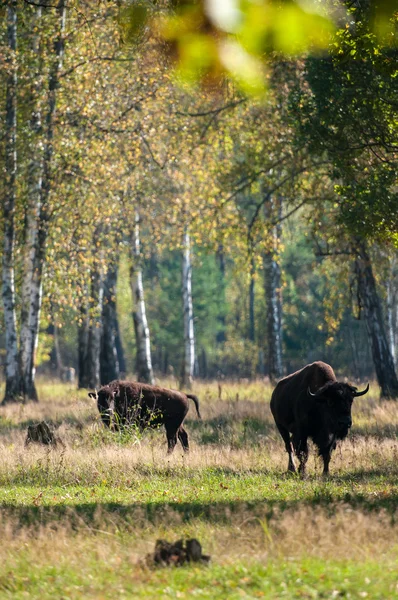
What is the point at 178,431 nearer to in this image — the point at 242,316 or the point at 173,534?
the point at 173,534

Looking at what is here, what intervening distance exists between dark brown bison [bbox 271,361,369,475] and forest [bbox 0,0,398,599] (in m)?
0.54

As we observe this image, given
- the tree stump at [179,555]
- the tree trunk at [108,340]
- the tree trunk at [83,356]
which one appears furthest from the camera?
the tree trunk at [108,340]

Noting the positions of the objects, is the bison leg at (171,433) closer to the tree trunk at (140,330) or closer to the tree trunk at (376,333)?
the tree trunk at (376,333)

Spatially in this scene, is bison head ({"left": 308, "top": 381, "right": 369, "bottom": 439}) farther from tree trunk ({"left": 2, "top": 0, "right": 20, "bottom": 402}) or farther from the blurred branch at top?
tree trunk ({"left": 2, "top": 0, "right": 20, "bottom": 402})

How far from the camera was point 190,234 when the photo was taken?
2527 centimetres

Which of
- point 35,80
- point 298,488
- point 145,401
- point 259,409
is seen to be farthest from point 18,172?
point 298,488

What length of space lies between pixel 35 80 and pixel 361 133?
9.09m

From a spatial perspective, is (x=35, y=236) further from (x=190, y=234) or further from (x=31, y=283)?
(x=190, y=234)

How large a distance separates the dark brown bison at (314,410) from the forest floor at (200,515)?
396 mm

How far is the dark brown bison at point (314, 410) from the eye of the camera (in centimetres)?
1334

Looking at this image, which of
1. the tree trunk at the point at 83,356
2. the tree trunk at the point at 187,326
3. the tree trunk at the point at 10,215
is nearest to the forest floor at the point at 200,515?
the tree trunk at the point at 10,215

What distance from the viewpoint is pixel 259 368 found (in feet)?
239

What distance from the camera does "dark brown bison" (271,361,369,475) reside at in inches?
525

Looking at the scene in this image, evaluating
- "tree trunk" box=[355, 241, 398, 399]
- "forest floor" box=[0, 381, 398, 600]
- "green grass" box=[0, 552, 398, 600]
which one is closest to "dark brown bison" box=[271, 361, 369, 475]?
"forest floor" box=[0, 381, 398, 600]
